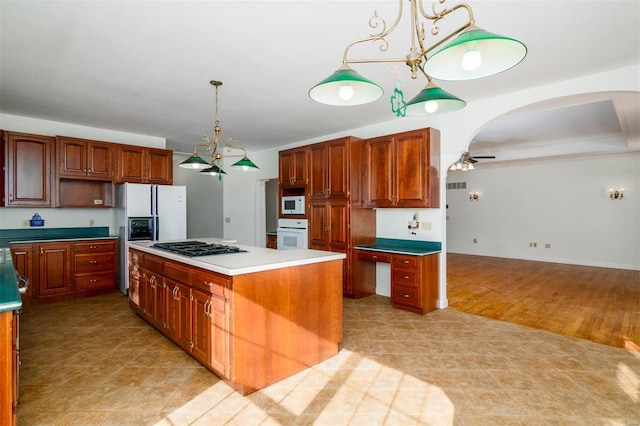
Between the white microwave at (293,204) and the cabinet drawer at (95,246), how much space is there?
2.65m

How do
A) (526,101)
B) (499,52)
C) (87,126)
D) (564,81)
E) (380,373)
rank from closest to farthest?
(499,52) < (380,373) < (564,81) < (526,101) < (87,126)

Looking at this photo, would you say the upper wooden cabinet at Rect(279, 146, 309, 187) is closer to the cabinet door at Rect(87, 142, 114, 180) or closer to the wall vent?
the cabinet door at Rect(87, 142, 114, 180)

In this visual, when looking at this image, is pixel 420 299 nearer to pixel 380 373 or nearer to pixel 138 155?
pixel 380 373

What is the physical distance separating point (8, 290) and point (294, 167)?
4.04 metres

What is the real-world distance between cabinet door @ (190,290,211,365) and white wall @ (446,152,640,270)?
836cm

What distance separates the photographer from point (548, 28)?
2.37m

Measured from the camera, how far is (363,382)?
2.44 meters

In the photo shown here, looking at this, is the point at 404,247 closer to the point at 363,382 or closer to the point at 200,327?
the point at 363,382

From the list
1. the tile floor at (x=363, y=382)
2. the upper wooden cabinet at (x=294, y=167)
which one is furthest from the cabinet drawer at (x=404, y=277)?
the upper wooden cabinet at (x=294, y=167)

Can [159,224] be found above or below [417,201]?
below

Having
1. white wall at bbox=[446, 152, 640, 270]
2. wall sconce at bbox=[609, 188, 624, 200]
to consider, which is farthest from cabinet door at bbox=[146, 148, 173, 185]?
wall sconce at bbox=[609, 188, 624, 200]

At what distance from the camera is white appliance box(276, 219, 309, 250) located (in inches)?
205

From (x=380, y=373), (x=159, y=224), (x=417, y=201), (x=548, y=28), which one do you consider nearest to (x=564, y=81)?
(x=548, y=28)

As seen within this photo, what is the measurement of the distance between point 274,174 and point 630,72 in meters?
5.37
